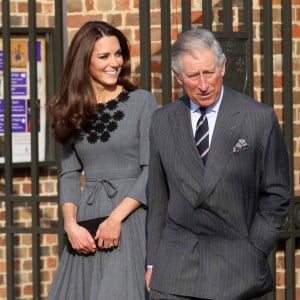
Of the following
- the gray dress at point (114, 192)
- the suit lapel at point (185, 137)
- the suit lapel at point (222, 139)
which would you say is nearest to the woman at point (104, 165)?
the gray dress at point (114, 192)

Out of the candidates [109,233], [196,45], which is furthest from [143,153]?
[196,45]

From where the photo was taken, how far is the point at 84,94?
4.64 m

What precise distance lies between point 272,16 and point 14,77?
2.15 meters

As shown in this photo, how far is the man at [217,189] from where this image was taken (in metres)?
3.82

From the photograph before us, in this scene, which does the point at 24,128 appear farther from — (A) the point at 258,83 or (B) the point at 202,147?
(B) the point at 202,147

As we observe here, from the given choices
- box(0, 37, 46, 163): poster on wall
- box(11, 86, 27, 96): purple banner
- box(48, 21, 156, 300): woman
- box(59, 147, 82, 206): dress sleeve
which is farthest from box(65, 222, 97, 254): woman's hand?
box(11, 86, 27, 96): purple banner

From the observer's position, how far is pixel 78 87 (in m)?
4.64

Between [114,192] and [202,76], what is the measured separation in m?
0.95

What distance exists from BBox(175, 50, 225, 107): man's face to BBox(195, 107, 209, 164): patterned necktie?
80mm

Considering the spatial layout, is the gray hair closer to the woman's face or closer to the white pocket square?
the white pocket square

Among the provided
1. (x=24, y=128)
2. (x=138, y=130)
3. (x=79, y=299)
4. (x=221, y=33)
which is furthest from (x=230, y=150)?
(x=24, y=128)

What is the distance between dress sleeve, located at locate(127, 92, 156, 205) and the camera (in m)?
4.54

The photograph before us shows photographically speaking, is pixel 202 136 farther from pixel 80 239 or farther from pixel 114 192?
pixel 80 239

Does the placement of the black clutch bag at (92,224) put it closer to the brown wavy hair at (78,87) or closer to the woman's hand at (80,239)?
the woman's hand at (80,239)
